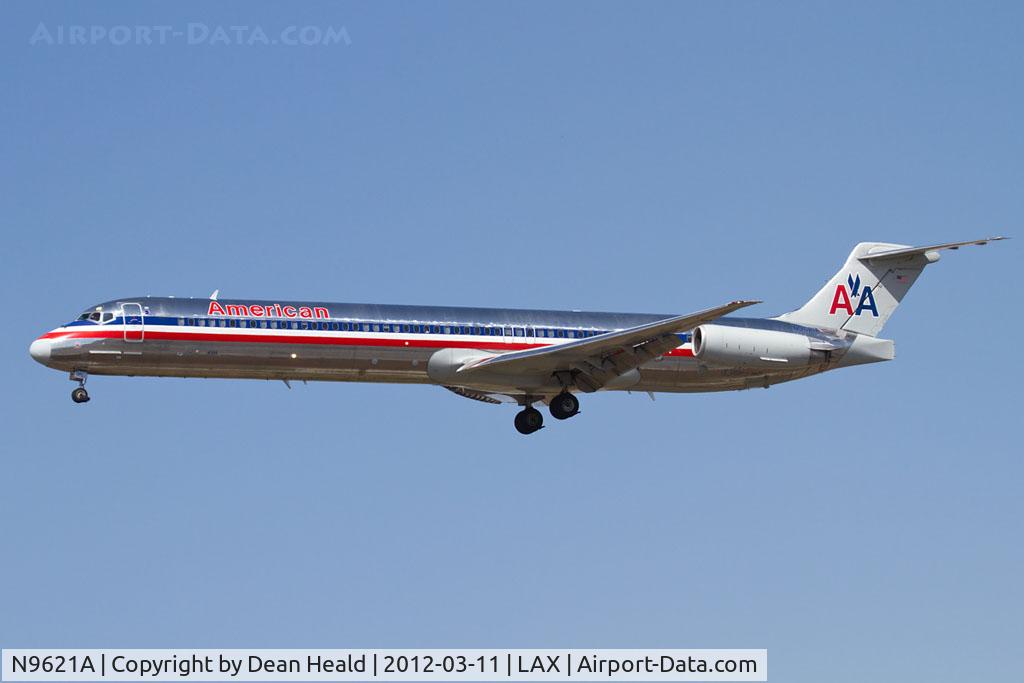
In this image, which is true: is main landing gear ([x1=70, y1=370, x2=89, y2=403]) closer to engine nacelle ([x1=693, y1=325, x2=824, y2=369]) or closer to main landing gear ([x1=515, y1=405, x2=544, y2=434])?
main landing gear ([x1=515, y1=405, x2=544, y2=434])

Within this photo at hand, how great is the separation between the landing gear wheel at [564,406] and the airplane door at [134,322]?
10454mm

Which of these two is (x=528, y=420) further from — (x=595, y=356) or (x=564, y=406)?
(x=595, y=356)

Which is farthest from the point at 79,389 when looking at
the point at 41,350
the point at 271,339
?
the point at 271,339

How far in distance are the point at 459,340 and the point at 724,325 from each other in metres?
6.84

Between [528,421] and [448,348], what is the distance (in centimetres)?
357

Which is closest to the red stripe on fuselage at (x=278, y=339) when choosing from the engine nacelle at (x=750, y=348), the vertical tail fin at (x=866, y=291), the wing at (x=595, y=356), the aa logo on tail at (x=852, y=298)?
the wing at (x=595, y=356)

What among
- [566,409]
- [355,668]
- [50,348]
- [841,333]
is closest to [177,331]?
[50,348]

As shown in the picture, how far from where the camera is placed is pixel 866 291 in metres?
45.9

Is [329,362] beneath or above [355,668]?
above

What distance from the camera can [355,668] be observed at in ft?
94.9

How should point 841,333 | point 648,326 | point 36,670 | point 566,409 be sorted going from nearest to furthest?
1. point 36,670
2. point 648,326
3. point 566,409
4. point 841,333

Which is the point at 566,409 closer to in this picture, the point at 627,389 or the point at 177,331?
the point at 627,389

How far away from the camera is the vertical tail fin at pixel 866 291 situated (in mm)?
45625

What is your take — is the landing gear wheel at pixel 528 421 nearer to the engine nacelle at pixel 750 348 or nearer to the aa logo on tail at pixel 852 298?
the engine nacelle at pixel 750 348
